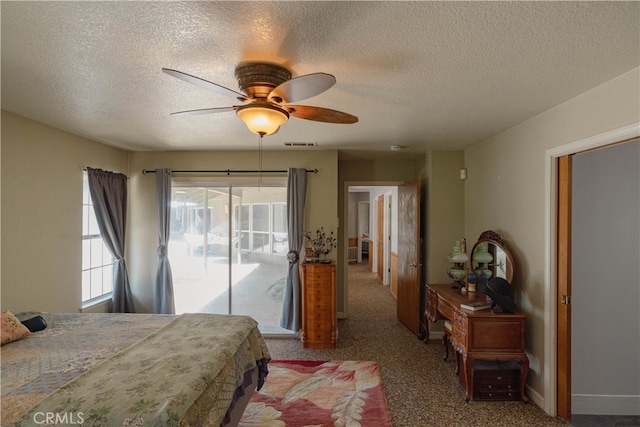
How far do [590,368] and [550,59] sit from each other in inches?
100

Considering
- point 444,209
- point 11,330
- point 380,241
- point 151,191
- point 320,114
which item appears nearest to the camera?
point 320,114

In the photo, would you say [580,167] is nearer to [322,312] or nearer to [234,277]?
[322,312]

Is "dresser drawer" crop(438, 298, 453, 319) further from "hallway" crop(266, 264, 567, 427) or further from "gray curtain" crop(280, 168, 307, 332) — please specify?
"gray curtain" crop(280, 168, 307, 332)

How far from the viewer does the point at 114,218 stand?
12.8ft

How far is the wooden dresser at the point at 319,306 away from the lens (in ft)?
12.5

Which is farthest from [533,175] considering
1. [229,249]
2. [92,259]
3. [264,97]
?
[92,259]

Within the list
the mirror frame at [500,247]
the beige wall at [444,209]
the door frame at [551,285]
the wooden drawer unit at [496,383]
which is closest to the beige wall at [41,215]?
the wooden drawer unit at [496,383]

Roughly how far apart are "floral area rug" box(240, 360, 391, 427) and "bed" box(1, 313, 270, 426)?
316mm

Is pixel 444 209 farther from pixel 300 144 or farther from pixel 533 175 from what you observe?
pixel 300 144

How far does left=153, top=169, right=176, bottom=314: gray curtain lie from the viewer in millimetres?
4230

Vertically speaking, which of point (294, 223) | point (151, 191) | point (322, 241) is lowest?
point (322, 241)

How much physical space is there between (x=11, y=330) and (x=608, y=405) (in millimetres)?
4678

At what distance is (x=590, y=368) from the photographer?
2.59 meters

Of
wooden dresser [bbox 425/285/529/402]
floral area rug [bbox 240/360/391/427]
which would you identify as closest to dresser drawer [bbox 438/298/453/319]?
wooden dresser [bbox 425/285/529/402]
